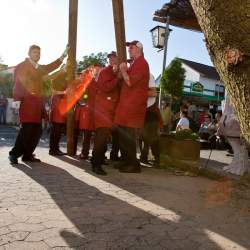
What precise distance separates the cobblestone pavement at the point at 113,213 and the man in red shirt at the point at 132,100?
0.57 meters

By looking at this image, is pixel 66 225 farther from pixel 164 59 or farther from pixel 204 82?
pixel 204 82

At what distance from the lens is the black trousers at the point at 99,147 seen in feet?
19.1

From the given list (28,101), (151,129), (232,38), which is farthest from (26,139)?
(232,38)

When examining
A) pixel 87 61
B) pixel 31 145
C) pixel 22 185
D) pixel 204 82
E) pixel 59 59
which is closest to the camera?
pixel 22 185

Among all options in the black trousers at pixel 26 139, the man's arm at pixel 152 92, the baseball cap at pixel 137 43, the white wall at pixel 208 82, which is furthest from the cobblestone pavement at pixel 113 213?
the white wall at pixel 208 82

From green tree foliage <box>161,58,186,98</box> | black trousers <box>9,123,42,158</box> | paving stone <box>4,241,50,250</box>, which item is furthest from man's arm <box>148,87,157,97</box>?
green tree foliage <box>161,58,186,98</box>

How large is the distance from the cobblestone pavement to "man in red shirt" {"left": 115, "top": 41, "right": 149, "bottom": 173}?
0.57 metres

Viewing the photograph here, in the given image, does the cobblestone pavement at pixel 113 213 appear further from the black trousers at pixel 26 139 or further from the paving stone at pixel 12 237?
the black trousers at pixel 26 139

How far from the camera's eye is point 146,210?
3811 millimetres

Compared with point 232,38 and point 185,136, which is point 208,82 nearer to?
point 185,136

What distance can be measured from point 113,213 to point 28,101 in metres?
3.39

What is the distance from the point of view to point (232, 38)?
141 centimetres

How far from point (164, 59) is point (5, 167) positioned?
8.87 meters

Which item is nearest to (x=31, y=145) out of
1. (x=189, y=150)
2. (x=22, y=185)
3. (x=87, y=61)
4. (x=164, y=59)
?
(x=22, y=185)
